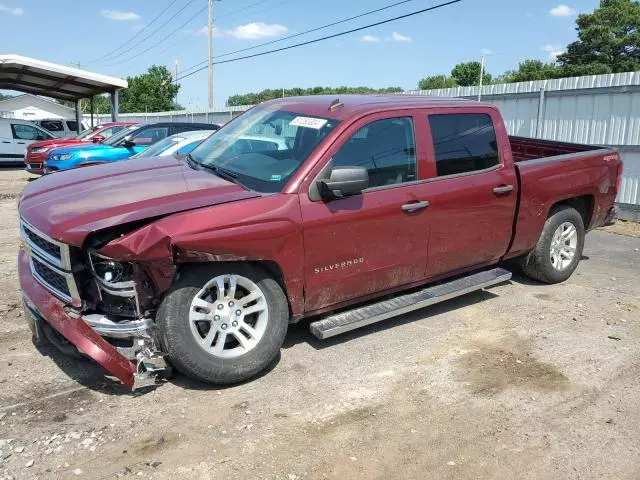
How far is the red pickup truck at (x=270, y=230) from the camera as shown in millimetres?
3490

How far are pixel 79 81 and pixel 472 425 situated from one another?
20.9 metres

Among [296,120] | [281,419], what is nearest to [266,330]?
[281,419]

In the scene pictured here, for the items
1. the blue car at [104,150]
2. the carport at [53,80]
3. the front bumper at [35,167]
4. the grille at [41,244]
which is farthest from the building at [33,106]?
the grille at [41,244]

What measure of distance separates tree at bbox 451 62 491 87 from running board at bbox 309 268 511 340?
87.8m

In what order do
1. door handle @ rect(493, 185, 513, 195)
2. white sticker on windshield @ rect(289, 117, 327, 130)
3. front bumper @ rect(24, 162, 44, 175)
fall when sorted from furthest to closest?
1. front bumper @ rect(24, 162, 44, 175)
2. door handle @ rect(493, 185, 513, 195)
3. white sticker on windshield @ rect(289, 117, 327, 130)

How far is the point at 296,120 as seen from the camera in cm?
457

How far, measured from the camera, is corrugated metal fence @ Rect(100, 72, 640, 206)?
10281 millimetres

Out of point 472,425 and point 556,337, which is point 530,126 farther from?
point 472,425

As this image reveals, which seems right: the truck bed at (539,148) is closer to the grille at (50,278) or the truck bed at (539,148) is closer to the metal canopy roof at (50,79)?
the grille at (50,278)

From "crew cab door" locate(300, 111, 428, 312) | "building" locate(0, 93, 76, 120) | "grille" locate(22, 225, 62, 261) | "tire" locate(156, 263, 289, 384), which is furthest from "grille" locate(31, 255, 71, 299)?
"building" locate(0, 93, 76, 120)

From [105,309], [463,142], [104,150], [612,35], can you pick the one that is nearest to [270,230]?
[105,309]

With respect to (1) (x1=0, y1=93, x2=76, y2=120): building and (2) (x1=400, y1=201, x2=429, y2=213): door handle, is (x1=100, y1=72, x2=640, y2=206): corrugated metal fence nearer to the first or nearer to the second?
(2) (x1=400, y1=201, x2=429, y2=213): door handle

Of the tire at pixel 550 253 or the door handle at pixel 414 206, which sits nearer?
the door handle at pixel 414 206

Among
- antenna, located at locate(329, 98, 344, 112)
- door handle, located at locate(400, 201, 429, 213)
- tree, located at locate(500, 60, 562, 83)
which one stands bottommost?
door handle, located at locate(400, 201, 429, 213)
